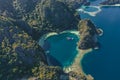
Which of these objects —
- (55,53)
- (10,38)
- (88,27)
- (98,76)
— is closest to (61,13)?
(88,27)

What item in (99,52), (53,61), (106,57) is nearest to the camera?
(106,57)

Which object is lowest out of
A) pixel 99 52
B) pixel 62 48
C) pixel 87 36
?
pixel 99 52

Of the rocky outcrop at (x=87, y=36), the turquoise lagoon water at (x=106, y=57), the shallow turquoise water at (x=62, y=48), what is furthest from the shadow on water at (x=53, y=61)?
the rocky outcrop at (x=87, y=36)

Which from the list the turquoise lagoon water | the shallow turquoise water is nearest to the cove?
the shallow turquoise water

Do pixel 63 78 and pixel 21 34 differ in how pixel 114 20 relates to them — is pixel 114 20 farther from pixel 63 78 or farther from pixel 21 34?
pixel 63 78

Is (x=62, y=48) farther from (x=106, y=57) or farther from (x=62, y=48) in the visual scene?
(x=106, y=57)

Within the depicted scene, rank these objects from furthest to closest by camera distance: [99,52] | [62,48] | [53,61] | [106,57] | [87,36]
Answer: [87,36]
[62,48]
[99,52]
[53,61]
[106,57]

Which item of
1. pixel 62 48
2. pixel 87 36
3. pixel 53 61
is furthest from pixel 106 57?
pixel 62 48
